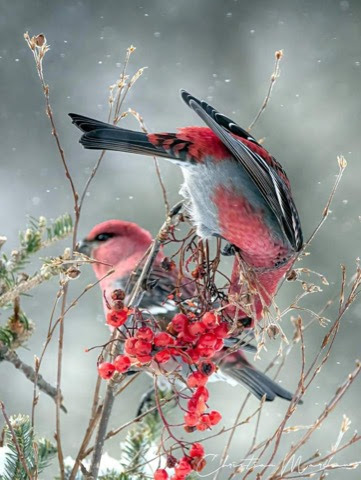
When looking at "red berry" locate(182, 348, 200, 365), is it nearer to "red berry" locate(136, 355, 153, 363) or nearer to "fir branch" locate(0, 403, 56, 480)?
"red berry" locate(136, 355, 153, 363)

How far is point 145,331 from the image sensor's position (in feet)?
2.75

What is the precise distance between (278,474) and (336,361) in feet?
6.55

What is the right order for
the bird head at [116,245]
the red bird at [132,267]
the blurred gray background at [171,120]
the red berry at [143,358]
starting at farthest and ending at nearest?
the blurred gray background at [171,120] < the bird head at [116,245] < the red bird at [132,267] < the red berry at [143,358]

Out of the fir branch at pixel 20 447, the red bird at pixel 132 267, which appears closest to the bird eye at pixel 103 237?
the red bird at pixel 132 267

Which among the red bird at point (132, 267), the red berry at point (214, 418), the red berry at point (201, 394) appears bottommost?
the red berry at point (214, 418)

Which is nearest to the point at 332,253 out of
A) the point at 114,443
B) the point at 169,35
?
the point at 114,443

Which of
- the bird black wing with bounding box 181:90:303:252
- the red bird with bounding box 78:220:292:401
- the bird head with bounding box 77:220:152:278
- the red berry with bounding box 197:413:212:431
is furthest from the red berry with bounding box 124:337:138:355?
the bird head with bounding box 77:220:152:278

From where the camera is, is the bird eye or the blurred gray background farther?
the blurred gray background

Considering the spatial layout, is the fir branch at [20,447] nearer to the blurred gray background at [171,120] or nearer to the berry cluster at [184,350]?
the berry cluster at [184,350]

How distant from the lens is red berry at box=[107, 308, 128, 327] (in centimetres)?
83

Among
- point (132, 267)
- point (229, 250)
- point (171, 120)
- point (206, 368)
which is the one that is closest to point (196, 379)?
point (206, 368)

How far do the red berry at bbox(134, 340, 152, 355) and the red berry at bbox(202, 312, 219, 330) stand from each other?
64 mm

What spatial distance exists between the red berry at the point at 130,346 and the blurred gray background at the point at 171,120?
1.80 metres

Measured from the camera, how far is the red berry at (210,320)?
82 cm
